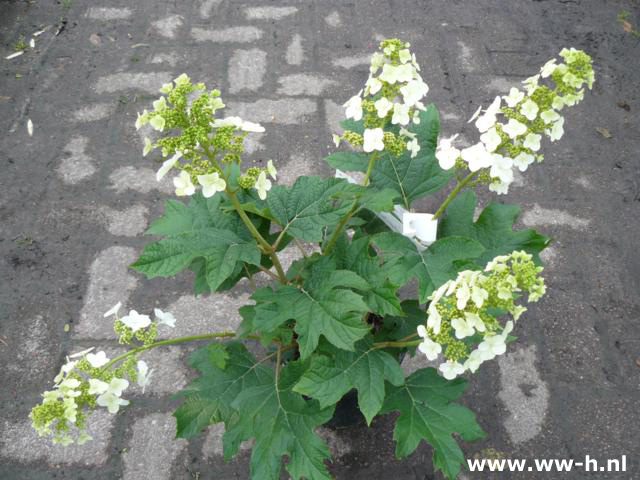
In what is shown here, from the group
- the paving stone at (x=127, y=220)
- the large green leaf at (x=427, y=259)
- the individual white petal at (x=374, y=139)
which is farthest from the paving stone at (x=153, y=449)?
the individual white petal at (x=374, y=139)

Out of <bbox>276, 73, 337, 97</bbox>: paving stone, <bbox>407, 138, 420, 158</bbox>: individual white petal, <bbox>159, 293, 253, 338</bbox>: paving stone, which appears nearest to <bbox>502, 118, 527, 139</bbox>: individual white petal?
<bbox>407, 138, 420, 158</bbox>: individual white petal

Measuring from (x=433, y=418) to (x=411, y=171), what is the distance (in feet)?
2.66

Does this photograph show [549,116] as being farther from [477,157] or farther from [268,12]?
[268,12]

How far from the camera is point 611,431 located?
2.51 meters

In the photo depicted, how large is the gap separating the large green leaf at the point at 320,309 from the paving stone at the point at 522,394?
1.21 m

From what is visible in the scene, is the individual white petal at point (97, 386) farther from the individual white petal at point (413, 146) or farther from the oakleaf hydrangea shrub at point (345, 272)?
the individual white petal at point (413, 146)

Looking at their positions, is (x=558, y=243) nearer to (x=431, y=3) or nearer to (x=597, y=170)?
(x=597, y=170)

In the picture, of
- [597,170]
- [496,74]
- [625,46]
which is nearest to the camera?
[597,170]

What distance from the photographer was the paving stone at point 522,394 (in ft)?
8.24

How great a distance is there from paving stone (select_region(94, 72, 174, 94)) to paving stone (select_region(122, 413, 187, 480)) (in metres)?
2.24

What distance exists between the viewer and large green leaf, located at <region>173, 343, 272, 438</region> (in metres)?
1.92

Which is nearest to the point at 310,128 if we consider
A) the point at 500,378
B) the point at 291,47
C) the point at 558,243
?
the point at 291,47

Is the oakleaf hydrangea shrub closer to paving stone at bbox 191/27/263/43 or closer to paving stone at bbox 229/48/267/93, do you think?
paving stone at bbox 229/48/267/93

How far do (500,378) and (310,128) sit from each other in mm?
1876
